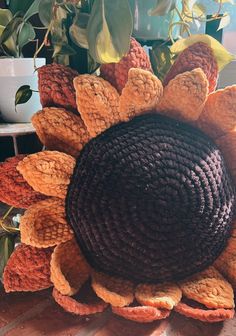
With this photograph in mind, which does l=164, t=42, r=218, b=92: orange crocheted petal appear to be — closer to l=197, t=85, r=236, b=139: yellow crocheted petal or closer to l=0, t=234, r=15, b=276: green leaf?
l=197, t=85, r=236, b=139: yellow crocheted petal

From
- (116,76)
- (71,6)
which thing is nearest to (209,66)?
(116,76)

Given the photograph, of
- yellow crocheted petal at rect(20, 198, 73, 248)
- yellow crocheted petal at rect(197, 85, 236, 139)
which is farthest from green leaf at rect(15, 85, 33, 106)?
yellow crocheted petal at rect(197, 85, 236, 139)

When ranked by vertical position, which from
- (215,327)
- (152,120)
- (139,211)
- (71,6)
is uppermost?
(71,6)

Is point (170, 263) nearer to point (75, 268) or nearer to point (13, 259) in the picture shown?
point (75, 268)

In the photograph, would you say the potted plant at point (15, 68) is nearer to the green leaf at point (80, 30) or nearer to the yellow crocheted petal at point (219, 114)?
the green leaf at point (80, 30)

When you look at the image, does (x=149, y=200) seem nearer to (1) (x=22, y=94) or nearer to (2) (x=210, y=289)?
(2) (x=210, y=289)

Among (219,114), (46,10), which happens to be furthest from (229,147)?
(46,10)
